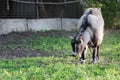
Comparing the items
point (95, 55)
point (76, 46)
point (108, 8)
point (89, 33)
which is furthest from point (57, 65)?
point (108, 8)

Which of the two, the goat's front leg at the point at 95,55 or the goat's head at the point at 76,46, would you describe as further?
the goat's front leg at the point at 95,55

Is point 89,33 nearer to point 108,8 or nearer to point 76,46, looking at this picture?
point 76,46

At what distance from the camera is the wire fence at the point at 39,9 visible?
16.5 metres

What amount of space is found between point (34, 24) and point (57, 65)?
7.97 meters

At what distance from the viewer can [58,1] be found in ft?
59.0

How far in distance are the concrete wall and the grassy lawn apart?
189 cm

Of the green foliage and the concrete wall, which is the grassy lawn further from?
the green foliage

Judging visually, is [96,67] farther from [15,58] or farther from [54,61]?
[15,58]

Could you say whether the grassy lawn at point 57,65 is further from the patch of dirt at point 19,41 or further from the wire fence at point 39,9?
the wire fence at point 39,9

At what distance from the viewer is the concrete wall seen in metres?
16.3

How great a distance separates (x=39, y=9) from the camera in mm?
17469

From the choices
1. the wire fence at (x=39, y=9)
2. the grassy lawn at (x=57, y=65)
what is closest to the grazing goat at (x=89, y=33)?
the grassy lawn at (x=57, y=65)

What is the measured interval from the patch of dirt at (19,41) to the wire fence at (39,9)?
3.51 ft

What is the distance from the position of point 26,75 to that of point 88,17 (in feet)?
10.3
